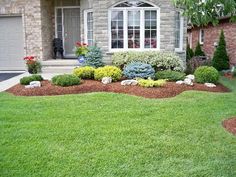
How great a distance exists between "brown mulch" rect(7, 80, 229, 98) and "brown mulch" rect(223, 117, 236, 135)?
8.98 feet

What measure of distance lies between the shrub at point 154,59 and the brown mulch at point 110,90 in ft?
8.16

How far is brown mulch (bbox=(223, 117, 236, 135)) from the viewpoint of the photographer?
653 centimetres

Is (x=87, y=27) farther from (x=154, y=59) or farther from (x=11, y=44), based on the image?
(x=154, y=59)

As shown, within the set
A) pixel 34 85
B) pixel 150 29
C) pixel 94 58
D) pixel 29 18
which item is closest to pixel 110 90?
pixel 34 85

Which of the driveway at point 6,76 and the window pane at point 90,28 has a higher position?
the window pane at point 90,28

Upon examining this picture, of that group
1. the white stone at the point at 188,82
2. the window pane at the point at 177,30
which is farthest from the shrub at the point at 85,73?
the window pane at the point at 177,30

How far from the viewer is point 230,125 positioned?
22.5ft

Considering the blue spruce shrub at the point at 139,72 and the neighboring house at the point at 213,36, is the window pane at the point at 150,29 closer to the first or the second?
the blue spruce shrub at the point at 139,72

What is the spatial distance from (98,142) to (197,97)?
449 cm

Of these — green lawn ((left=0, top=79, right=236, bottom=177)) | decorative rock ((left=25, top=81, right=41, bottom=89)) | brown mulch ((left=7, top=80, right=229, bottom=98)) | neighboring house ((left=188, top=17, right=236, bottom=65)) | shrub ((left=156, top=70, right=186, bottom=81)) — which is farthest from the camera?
neighboring house ((left=188, top=17, right=236, bottom=65))

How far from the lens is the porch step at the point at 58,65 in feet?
48.5

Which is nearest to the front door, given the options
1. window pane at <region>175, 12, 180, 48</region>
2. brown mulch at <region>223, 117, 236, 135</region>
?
window pane at <region>175, 12, 180, 48</region>

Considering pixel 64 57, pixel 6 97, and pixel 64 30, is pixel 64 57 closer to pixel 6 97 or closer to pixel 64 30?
pixel 64 30

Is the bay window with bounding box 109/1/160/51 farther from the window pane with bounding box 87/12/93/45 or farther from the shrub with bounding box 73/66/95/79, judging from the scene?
the shrub with bounding box 73/66/95/79
